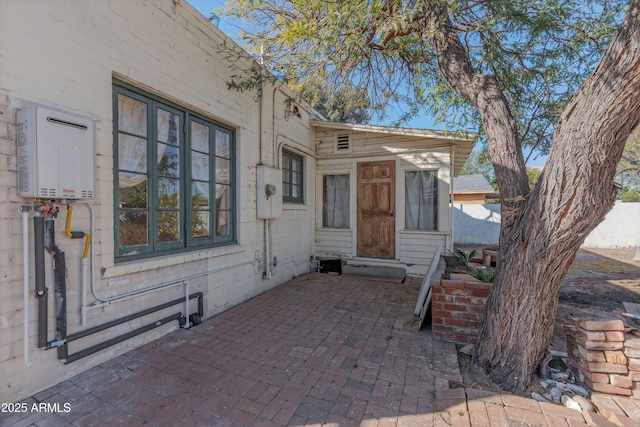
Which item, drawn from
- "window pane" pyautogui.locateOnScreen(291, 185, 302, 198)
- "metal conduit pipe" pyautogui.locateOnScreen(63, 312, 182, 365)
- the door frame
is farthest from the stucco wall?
"metal conduit pipe" pyautogui.locateOnScreen(63, 312, 182, 365)

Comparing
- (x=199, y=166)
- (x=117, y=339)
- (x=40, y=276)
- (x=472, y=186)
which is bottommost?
(x=117, y=339)

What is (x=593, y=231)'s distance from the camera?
1069cm

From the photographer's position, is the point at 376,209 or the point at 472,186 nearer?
the point at 376,209

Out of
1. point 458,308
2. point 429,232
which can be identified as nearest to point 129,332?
point 458,308

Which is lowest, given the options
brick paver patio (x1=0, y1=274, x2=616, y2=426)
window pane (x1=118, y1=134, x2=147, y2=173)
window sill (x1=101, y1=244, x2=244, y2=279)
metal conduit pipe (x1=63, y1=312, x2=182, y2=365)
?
brick paver patio (x1=0, y1=274, x2=616, y2=426)

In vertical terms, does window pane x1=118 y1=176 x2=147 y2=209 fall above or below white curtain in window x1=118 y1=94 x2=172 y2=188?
below

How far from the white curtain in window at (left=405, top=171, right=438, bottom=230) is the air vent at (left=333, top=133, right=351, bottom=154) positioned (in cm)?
146

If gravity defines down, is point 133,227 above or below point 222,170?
below

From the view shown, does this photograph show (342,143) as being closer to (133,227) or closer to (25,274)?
(133,227)

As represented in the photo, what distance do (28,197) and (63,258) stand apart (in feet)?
1.68

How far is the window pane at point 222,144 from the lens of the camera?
162 inches

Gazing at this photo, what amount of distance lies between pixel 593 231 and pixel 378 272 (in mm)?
9767

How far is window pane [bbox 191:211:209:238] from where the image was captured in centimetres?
369

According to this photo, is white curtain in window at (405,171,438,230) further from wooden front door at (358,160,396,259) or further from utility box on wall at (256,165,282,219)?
utility box on wall at (256,165,282,219)
